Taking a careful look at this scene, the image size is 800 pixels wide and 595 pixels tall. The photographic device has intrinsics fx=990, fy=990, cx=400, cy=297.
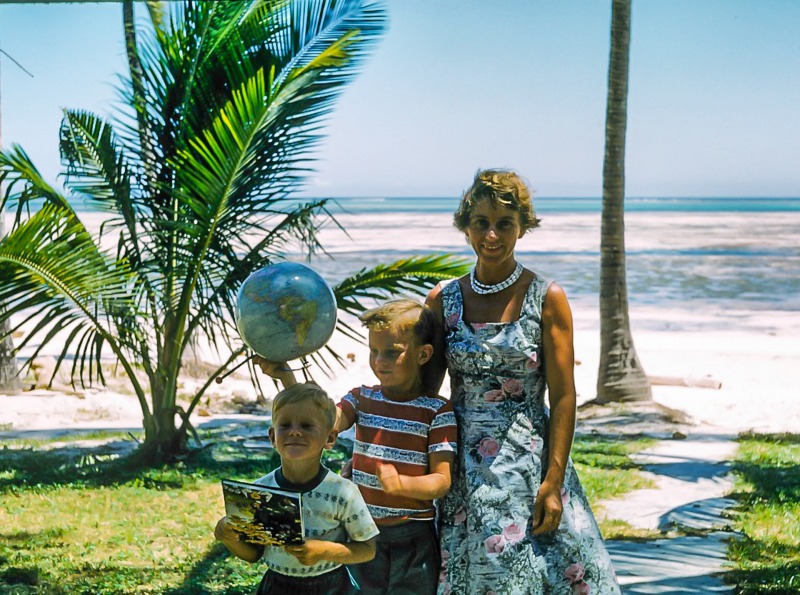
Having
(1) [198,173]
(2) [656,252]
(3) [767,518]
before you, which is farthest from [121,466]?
(2) [656,252]

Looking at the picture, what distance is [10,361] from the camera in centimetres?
1084

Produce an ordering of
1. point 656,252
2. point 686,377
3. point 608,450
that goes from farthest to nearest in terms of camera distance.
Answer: point 656,252 < point 686,377 < point 608,450

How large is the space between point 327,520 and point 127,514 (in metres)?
4.18

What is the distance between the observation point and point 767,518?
20.3 ft

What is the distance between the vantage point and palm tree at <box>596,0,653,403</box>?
32.6 feet

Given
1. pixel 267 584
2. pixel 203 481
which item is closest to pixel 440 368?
pixel 267 584

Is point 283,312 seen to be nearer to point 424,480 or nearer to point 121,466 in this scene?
point 424,480

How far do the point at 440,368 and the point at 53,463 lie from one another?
5.61 m

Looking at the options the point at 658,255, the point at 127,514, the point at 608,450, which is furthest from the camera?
the point at 658,255

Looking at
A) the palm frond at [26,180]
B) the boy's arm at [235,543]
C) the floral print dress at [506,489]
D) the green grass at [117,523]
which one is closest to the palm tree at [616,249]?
the green grass at [117,523]

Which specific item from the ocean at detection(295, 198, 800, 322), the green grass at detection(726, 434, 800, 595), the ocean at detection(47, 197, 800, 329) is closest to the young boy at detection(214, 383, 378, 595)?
the green grass at detection(726, 434, 800, 595)

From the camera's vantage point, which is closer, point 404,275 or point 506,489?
point 506,489

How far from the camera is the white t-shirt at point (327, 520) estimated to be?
8.46ft

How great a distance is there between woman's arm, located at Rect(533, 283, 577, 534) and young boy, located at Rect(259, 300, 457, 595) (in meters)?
0.30
